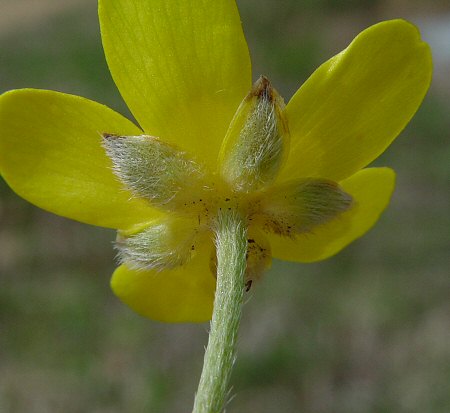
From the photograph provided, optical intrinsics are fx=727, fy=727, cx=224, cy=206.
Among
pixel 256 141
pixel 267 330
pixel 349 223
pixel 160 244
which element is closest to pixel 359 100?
pixel 256 141

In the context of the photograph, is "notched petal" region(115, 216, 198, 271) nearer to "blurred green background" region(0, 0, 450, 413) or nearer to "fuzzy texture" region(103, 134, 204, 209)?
"fuzzy texture" region(103, 134, 204, 209)

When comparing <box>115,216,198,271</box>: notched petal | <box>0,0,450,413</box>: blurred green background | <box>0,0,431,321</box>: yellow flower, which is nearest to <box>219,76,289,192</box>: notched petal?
<box>0,0,431,321</box>: yellow flower

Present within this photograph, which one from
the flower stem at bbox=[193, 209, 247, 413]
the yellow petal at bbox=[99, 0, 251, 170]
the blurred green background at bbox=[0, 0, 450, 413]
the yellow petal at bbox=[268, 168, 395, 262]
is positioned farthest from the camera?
the blurred green background at bbox=[0, 0, 450, 413]

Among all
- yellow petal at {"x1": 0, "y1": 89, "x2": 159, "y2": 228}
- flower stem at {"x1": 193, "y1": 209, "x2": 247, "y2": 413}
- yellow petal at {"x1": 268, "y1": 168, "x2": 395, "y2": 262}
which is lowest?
flower stem at {"x1": 193, "y1": 209, "x2": 247, "y2": 413}

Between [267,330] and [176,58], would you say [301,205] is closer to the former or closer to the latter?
[176,58]

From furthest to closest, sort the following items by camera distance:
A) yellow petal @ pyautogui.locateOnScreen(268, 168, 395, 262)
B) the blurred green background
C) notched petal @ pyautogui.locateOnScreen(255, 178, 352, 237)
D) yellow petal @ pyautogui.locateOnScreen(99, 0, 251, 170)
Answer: the blurred green background → yellow petal @ pyautogui.locateOnScreen(268, 168, 395, 262) → notched petal @ pyautogui.locateOnScreen(255, 178, 352, 237) → yellow petal @ pyautogui.locateOnScreen(99, 0, 251, 170)

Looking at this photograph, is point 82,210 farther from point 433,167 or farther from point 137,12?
point 433,167
